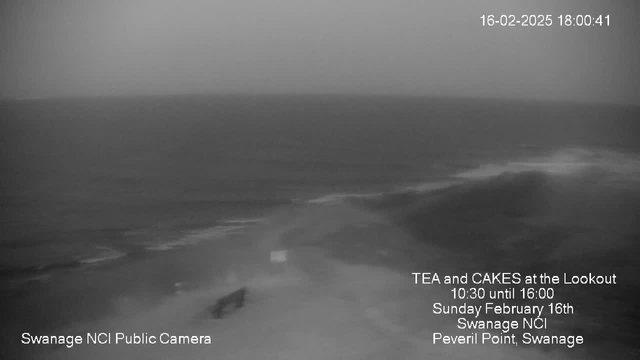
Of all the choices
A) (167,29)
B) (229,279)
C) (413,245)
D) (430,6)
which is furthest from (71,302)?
(430,6)

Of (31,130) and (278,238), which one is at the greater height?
(31,130)

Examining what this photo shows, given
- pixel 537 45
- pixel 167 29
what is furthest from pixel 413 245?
pixel 167 29

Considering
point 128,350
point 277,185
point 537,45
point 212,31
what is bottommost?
point 128,350

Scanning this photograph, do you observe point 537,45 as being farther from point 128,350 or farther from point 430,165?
point 128,350

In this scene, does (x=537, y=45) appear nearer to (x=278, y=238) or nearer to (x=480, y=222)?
(x=480, y=222)
